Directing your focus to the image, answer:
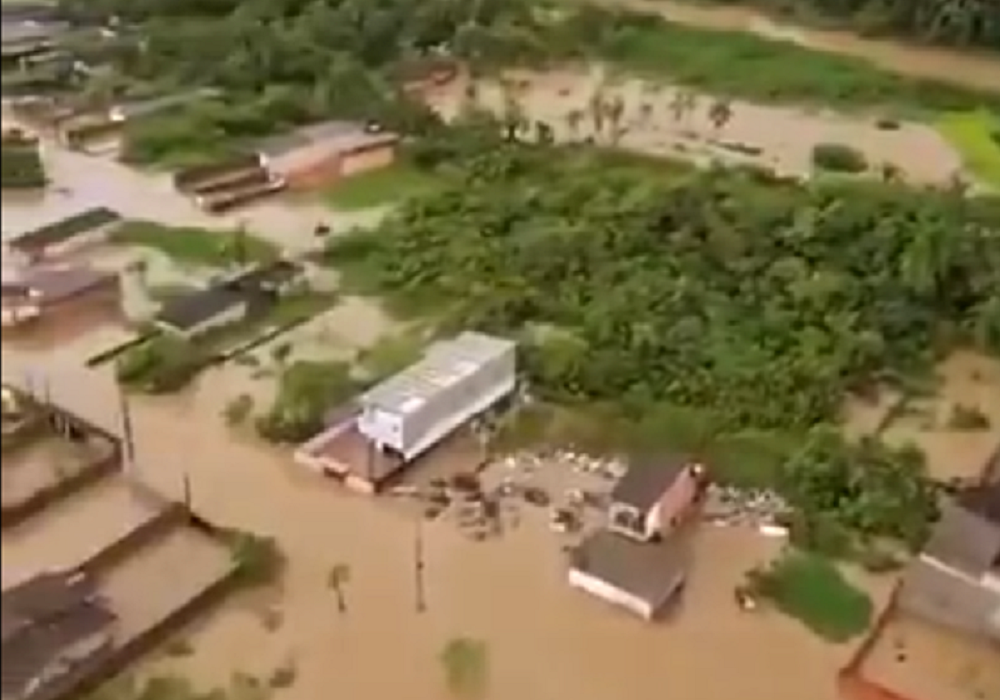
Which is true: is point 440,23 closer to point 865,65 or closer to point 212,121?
point 212,121

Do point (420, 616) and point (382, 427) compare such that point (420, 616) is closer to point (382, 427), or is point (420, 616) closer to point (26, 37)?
point (382, 427)

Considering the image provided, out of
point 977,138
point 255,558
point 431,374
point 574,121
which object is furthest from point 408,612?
point 977,138

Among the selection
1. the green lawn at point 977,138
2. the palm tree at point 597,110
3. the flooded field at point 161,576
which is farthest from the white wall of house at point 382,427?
the green lawn at point 977,138

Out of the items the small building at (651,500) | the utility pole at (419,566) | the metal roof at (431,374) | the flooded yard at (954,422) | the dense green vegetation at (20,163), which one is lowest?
the utility pole at (419,566)

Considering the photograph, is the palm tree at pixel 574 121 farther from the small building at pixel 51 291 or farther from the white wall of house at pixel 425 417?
the small building at pixel 51 291

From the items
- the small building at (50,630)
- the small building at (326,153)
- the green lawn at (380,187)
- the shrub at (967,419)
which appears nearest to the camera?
the small building at (50,630)

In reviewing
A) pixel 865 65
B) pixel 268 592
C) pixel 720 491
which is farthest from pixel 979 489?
pixel 865 65
